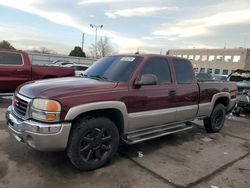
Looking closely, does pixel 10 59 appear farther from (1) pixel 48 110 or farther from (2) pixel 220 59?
(2) pixel 220 59

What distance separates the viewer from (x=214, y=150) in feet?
18.1

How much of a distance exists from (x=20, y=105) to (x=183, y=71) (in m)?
3.37

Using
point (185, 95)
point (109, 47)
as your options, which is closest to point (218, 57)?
point (109, 47)

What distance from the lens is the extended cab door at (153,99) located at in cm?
457

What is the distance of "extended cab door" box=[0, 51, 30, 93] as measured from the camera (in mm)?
8836

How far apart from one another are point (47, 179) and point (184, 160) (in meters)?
2.39

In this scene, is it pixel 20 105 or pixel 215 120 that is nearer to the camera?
pixel 20 105

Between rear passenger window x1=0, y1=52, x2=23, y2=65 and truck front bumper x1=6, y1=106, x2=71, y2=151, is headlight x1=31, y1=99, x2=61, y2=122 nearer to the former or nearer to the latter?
truck front bumper x1=6, y1=106, x2=71, y2=151

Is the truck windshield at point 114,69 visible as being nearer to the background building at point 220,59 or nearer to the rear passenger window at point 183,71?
the rear passenger window at point 183,71

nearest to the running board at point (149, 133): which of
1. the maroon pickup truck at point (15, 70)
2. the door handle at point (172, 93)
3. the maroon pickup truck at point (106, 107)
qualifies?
the maroon pickup truck at point (106, 107)

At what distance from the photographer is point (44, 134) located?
11.8 feet

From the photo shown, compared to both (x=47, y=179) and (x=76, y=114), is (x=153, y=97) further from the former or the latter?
(x=47, y=179)

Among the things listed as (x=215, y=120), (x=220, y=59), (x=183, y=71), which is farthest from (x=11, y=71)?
(x=220, y=59)

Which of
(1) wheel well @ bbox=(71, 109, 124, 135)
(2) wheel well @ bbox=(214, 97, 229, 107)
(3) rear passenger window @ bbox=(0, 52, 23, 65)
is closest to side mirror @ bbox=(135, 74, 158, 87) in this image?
(1) wheel well @ bbox=(71, 109, 124, 135)
